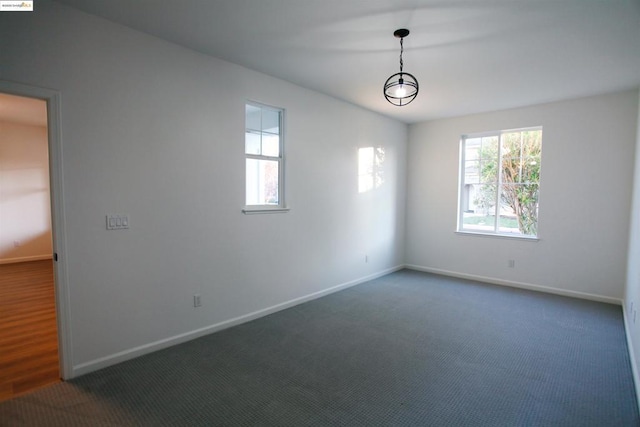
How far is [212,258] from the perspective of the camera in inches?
130

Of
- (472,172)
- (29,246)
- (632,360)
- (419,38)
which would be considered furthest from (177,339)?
(29,246)

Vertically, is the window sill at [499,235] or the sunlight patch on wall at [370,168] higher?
the sunlight patch on wall at [370,168]

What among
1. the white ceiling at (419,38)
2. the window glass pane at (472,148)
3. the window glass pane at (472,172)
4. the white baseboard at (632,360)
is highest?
the white ceiling at (419,38)

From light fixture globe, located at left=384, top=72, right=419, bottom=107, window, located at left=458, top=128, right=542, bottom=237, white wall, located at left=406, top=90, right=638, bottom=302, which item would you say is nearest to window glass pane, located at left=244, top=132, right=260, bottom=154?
light fixture globe, located at left=384, top=72, right=419, bottom=107

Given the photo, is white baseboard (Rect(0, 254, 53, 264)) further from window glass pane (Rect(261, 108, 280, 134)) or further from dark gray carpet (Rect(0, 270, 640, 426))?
window glass pane (Rect(261, 108, 280, 134))

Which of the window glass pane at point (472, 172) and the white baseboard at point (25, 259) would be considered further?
the white baseboard at point (25, 259)

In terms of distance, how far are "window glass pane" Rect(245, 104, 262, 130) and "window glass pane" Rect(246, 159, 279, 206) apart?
39cm

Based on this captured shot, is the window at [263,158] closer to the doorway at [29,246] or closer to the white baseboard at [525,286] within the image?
the doorway at [29,246]

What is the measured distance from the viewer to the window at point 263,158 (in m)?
3.68

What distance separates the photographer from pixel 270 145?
3.88m

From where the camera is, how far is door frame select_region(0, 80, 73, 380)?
233 cm

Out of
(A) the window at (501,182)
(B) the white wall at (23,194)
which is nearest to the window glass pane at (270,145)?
(A) the window at (501,182)

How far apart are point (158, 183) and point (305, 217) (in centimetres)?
187

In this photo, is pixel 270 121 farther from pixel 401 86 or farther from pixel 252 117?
pixel 401 86
